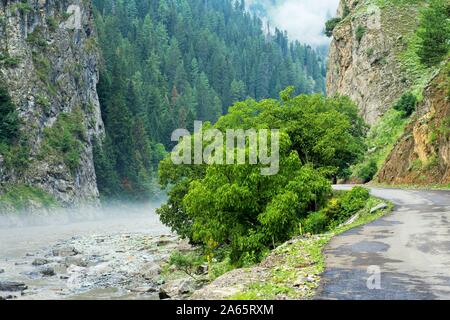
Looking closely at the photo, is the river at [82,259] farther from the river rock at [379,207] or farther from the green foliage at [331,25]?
the green foliage at [331,25]

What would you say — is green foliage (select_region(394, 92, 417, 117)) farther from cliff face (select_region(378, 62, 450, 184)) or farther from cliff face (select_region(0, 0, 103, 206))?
cliff face (select_region(0, 0, 103, 206))

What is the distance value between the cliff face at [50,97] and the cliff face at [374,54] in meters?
44.8

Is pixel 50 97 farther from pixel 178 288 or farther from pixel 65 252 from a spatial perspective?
pixel 178 288

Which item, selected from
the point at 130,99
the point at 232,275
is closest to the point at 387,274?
the point at 232,275

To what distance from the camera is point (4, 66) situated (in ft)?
239

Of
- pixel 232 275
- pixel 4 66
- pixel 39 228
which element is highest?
pixel 4 66

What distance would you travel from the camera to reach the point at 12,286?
27531mm

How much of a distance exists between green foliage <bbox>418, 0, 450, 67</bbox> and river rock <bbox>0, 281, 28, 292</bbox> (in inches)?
1850

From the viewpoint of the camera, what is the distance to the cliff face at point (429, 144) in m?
40.7

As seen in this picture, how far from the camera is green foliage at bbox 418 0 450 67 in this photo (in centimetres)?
5484

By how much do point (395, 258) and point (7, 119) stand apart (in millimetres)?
62918
